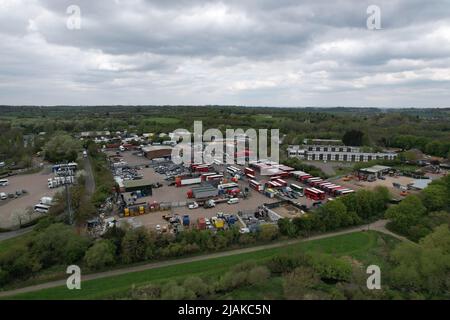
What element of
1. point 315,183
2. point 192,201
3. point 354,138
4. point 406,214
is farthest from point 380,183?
point 192,201

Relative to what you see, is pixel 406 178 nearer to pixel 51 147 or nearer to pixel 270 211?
pixel 270 211

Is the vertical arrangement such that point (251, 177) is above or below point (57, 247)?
above

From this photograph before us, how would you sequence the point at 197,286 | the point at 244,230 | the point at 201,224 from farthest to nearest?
1. the point at 201,224
2. the point at 244,230
3. the point at 197,286

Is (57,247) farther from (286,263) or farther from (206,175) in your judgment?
(206,175)

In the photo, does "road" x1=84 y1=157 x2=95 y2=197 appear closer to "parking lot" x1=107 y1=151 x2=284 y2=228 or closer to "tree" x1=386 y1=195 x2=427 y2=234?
"parking lot" x1=107 y1=151 x2=284 y2=228

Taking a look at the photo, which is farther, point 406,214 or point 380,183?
point 380,183

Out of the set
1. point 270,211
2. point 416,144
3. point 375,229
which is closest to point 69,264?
point 270,211

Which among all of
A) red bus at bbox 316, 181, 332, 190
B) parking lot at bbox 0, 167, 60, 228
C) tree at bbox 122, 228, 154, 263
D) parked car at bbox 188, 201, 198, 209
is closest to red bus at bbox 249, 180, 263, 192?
red bus at bbox 316, 181, 332, 190
